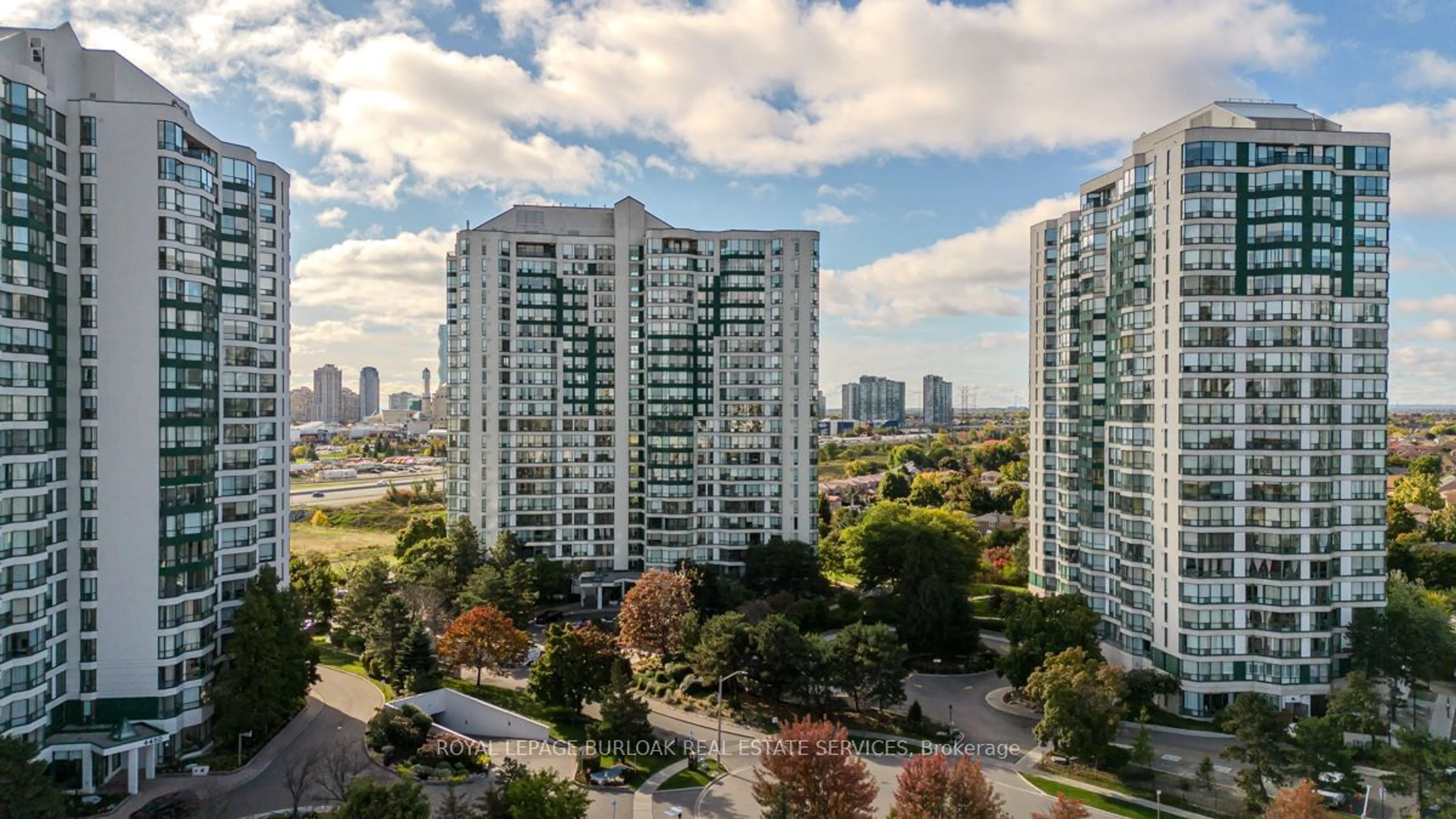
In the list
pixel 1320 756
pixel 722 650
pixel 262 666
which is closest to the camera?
pixel 1320 756

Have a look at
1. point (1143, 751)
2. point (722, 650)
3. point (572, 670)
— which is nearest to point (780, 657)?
point (722, 650)

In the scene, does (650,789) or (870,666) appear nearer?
(650,789)

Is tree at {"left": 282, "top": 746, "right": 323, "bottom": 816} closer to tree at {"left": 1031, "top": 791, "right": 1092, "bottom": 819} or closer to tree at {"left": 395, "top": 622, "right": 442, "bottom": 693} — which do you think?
tree at {"left": 395, "top": 622, "right": 442, "bottom": 693}

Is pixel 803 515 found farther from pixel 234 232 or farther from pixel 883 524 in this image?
pixel 234 232

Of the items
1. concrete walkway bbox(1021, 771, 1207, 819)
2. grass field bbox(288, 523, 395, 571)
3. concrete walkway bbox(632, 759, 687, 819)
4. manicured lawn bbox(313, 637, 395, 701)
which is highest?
manicured lawn bbox(313, 637, 395, 701)

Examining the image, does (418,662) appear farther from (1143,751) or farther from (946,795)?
(1143,751)

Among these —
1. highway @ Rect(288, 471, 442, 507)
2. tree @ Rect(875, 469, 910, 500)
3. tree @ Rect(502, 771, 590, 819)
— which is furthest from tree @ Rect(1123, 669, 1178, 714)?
highway @ Rect(288, 471, 442, 507)

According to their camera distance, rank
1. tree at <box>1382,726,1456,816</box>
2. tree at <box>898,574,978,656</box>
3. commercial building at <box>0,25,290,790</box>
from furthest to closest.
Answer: tree at <box>898,574,978,656</box>, commercial building at <box>0,25,290,790</box>, tree at <box>1382,726,1456,816</box>
